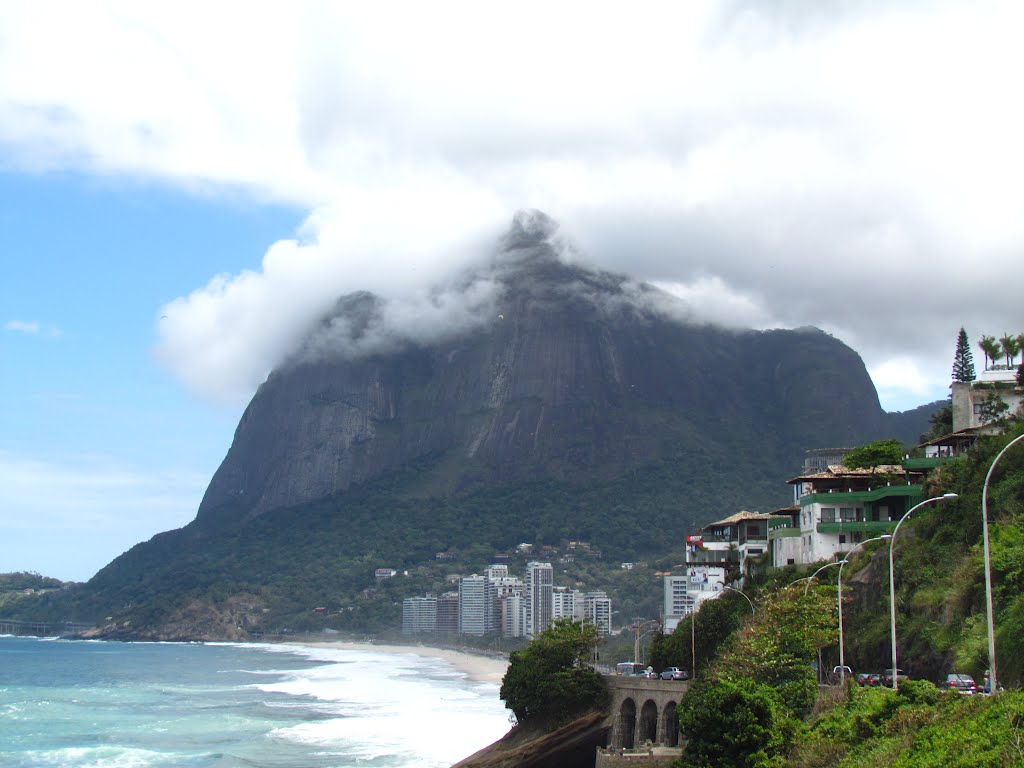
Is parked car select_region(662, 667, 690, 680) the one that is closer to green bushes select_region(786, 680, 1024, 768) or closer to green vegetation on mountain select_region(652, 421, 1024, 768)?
green vegetation on mountain select_region(652, 421, 1024, 768)

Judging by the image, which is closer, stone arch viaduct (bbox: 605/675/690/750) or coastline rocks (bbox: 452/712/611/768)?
stone arch viaduct (bbox: 605/675/690/750)

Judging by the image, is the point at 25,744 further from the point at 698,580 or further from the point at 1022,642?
the point at 1022,642

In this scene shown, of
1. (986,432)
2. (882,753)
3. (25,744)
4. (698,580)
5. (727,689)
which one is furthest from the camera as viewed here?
(698,580)

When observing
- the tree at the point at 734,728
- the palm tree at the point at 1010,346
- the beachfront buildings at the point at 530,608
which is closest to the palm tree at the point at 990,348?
the palm tree at the point at 1010,346

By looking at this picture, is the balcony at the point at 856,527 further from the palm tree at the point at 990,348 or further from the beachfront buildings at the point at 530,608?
the beachfront buildings at the point at 530,608

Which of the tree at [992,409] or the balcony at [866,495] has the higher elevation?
the tree at [992,409]

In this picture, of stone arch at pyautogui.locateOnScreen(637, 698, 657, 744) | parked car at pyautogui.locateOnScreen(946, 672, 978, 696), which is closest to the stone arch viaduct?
stone arch at pyautogui.locateOnScreen(637, 698, 657, 744)

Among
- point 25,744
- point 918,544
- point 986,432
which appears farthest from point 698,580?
point 25,744
